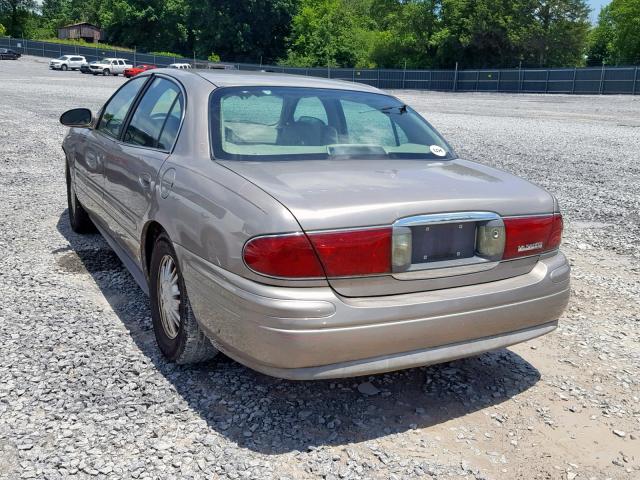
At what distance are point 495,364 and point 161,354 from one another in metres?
1.91

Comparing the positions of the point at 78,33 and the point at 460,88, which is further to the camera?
the point at 78,33

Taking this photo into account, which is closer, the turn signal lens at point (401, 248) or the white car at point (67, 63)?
the turn signal lens at point (401, 248)

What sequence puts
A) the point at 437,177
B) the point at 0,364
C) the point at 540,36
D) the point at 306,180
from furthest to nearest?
the point at 540,36, the point at 0,364, the point at 437,177, the point at 306,180

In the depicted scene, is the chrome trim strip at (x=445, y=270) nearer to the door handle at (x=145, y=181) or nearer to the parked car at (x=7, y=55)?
the door handle at (x=145, y=181)

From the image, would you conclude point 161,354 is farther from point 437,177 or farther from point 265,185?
point 437,177

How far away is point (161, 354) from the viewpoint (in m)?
3.66

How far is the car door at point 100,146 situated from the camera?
460 centimetres

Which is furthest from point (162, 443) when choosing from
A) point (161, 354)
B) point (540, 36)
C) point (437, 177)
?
point (540, 36)

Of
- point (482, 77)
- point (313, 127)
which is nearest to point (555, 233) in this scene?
point (313, 127)

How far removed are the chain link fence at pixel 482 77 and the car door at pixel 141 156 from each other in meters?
30.7

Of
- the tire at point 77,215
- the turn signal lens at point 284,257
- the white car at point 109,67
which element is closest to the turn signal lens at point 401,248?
the turn signal lens at point 284,257

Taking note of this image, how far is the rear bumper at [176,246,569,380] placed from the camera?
264 cm

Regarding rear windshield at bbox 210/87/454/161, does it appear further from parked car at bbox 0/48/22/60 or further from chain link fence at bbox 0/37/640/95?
parked car at bbox 0/48/22/60

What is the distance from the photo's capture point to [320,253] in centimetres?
266
